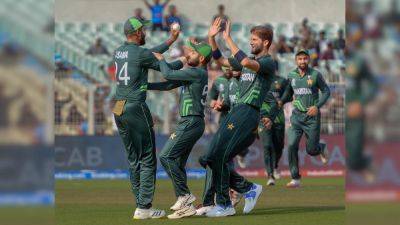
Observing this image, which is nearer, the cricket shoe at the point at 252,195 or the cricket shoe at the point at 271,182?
the cricket shoe at the point at 252,195

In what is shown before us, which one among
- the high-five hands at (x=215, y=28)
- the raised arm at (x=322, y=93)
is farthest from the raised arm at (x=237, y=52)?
the raised arm at (x=322, y=93)

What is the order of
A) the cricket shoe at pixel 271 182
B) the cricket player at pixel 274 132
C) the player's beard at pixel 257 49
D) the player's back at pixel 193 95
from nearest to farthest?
the player's beard at pixel 257 49, the player's back at pixel 193 95, the cricket player at pixel 274 132, the cricket shoe at pixel 271 182

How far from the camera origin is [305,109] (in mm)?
17703

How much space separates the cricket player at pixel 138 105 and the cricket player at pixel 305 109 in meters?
7.25

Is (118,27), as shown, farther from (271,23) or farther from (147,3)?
(271,23)

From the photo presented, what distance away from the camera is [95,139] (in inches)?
982

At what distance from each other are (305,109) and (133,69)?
25.9ft

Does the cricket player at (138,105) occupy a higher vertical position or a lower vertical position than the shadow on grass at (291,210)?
higher

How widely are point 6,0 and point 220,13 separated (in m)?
27.7

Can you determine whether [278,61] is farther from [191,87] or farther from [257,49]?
[257,49]

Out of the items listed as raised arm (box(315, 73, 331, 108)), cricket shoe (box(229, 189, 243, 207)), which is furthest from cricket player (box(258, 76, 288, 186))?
cricket shoe (box(229, 189, 243, 207))

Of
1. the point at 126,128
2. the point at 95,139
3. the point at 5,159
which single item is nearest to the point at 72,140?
the point at 95,139

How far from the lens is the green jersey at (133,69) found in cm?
1041

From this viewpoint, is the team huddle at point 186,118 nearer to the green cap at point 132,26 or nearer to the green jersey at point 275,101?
the green cap at point 132,26
